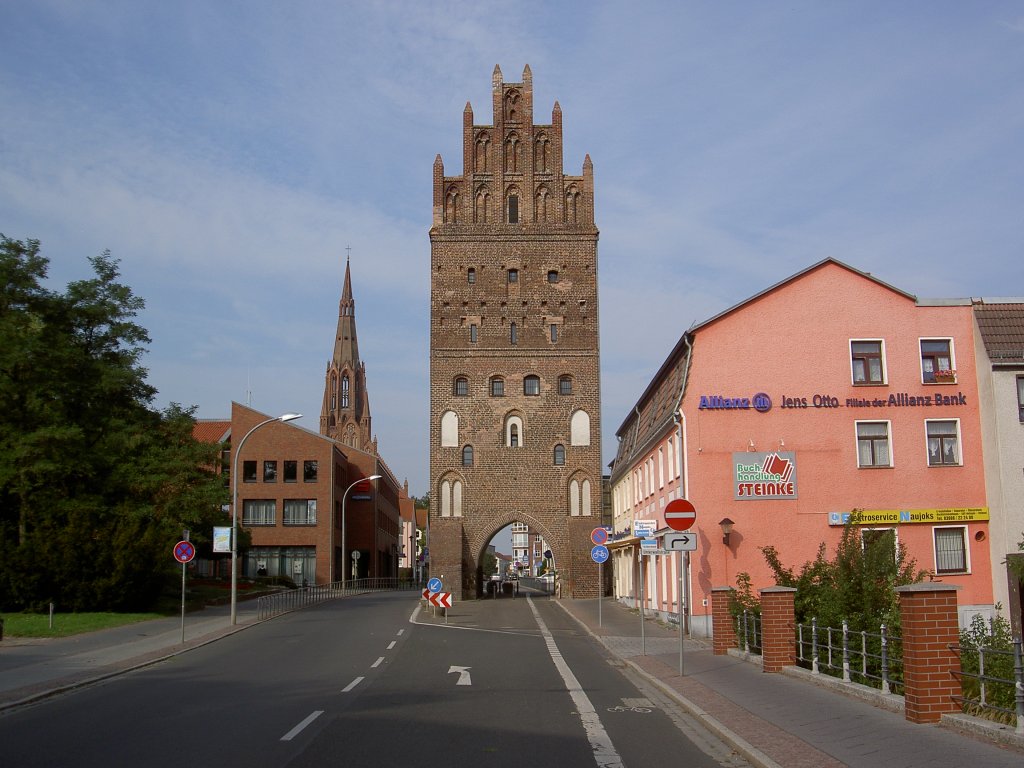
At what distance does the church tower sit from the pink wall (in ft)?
312

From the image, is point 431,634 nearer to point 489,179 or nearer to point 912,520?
point 912,520

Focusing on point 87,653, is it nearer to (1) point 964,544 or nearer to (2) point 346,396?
(1) point 964,544

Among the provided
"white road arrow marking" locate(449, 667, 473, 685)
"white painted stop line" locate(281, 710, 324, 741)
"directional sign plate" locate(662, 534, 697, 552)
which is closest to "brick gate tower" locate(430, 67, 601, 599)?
"white road arrow marking" locate(449, 667, 473, 685)

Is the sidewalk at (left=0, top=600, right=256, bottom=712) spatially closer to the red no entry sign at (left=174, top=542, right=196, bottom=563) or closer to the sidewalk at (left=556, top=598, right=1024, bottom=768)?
the red no entry sign at (left=174, top=542, right=196, bottom=563)

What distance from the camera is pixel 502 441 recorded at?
174 ft

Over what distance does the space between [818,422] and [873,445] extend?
1854 mm

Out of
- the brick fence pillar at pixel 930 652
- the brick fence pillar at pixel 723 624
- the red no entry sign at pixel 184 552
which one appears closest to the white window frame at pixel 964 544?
the brick fence pillar at pixel 723 624

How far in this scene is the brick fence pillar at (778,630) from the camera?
16453 mm

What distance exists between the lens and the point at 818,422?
3025 centimetres

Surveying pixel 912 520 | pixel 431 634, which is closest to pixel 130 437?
pixel 431 634

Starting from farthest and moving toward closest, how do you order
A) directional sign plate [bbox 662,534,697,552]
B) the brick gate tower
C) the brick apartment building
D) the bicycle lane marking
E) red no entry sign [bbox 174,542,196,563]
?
the brick apartment building, the brick gate tower, red no entry sign [bbox 174,542,196,563], directional sign plate [bbox 662,534,697,552], the bicycle lane marking

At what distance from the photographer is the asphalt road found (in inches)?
392

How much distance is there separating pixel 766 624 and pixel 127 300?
30.3m

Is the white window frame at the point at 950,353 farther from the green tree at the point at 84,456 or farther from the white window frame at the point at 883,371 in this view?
the green tree at the point at 84,456
